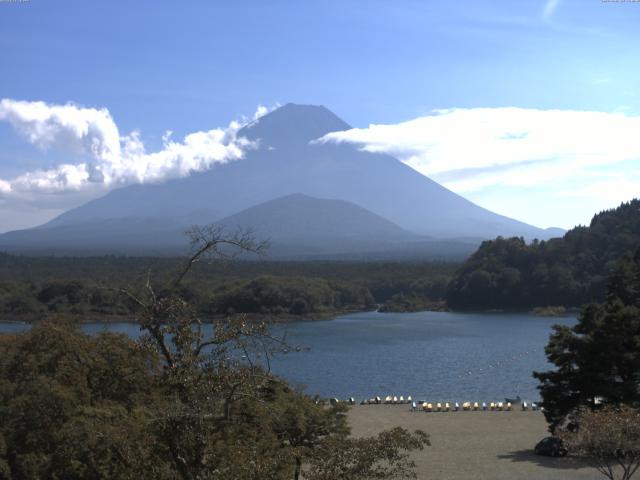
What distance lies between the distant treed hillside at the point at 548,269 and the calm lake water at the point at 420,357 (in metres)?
4.63

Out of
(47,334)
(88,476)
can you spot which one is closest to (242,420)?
(88,476)

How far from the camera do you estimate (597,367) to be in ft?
41.2

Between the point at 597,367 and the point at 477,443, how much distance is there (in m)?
2.81

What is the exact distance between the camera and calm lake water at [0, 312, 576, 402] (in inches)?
914

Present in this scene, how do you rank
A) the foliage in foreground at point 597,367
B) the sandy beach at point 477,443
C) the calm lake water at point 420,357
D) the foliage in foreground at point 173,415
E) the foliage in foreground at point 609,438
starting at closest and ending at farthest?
the foliage in foreground at point 173,415, the foliage in foreground at point 609,438, the sandy beach at point 477,443, the foliage in foreground at point 597,367, the calm lake water at point 420,357

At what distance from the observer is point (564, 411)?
12.6 metres

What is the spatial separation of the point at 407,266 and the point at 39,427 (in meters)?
62.9

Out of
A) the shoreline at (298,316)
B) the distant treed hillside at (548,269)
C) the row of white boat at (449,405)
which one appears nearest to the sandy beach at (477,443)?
the row of white boat at (449,405)

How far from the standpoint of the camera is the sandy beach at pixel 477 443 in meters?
11.5

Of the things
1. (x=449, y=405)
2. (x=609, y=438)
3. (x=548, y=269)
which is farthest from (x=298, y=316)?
(x=609, y=438)

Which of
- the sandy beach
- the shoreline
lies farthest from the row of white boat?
the shoreline

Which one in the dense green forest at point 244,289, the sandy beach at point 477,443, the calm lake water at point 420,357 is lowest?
the calm lake water at point 420,357

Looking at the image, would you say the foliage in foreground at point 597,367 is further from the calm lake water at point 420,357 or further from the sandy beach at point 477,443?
the calm lake water at point 420,357

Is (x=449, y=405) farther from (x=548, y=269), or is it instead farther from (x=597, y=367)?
(x=548, y=269)
